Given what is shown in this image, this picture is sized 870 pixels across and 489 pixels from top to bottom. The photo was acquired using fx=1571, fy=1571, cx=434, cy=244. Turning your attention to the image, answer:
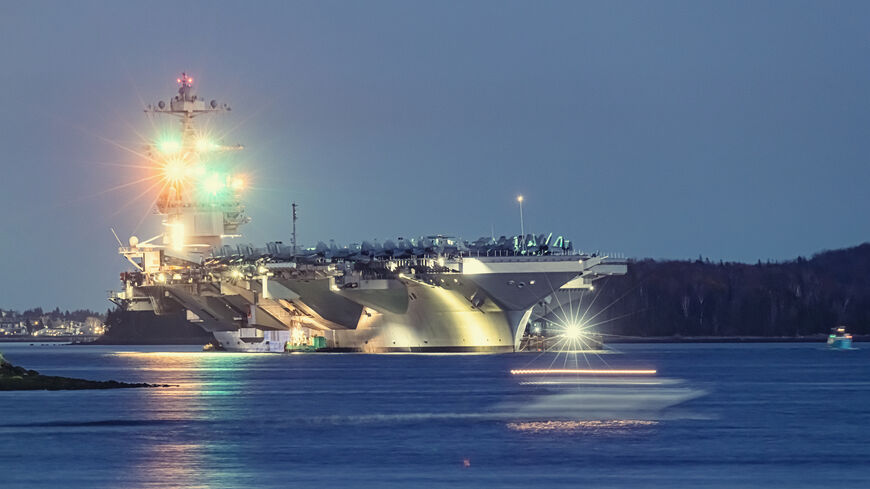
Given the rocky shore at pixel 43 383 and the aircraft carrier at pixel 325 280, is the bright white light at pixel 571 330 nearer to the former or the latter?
the aircraft carrier at pixel 325 280

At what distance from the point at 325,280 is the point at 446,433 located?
3895 centimetres

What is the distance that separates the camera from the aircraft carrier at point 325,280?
64250mm

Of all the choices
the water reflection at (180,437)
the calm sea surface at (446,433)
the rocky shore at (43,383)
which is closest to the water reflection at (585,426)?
the calm sea surface at (446,433)

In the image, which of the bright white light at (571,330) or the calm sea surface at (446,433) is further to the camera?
the bright white light at (571,330)

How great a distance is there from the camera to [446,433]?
1211 inches

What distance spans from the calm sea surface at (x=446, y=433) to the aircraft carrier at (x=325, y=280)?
11.9 meters

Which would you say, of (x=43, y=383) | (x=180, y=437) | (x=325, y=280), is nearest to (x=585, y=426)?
(x=180, y=437)

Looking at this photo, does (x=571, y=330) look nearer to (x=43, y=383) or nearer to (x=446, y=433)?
(x=43, y=383)

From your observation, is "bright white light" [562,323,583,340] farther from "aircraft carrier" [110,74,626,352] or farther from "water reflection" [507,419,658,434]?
"water reflection" [507,419,658,434]

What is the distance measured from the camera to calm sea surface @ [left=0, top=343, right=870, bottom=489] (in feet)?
77.8

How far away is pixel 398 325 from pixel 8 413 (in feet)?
122

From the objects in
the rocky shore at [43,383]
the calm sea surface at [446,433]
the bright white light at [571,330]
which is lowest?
the calm sea surface at [446,433]

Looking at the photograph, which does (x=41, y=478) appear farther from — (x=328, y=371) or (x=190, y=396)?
(x=328, y=371)

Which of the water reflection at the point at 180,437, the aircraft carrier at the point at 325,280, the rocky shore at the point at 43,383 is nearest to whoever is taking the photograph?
the water reflection at the point at 180,437
